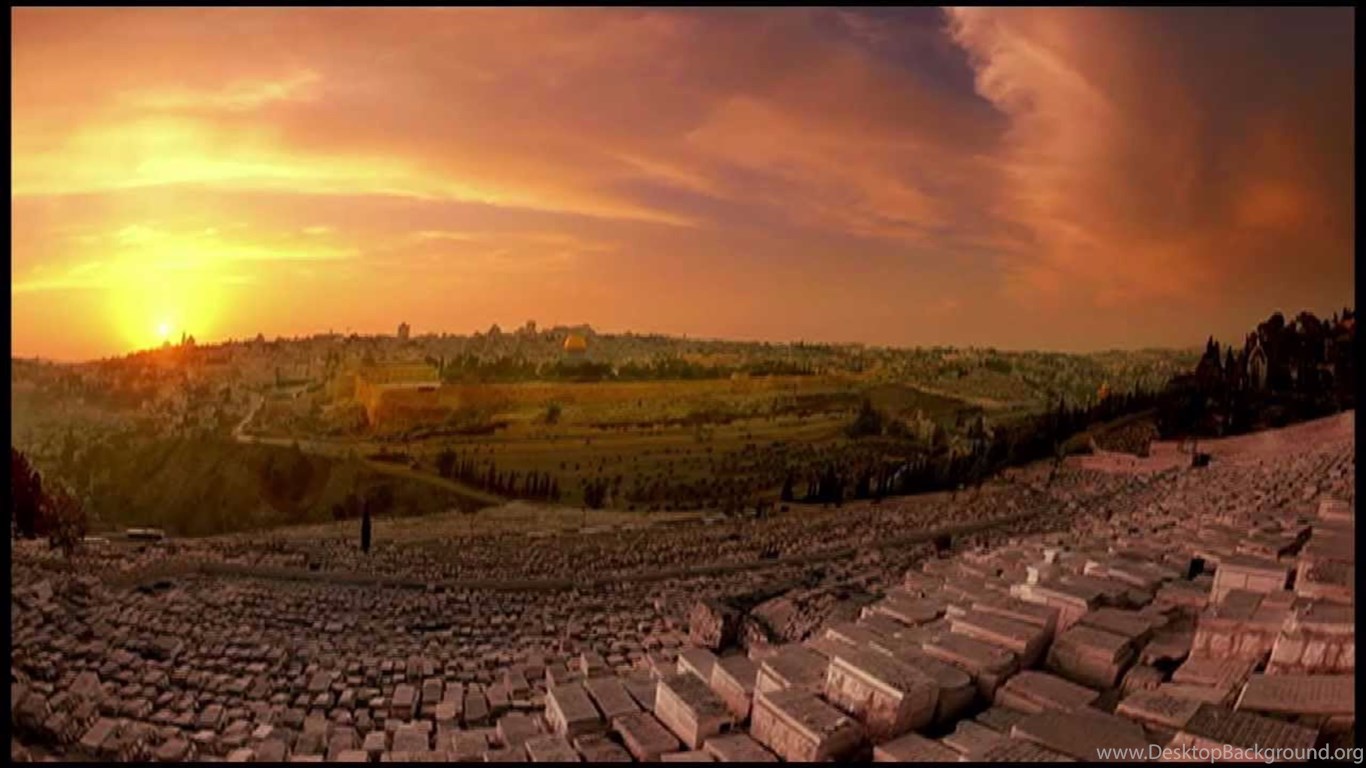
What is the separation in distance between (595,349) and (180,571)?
58.4 ft

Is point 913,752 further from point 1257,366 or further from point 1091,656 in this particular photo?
point 1257,366

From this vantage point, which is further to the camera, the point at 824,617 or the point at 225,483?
the point at 225,483

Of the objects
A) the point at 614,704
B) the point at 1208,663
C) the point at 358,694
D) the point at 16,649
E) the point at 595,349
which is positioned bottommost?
the point at 358,694

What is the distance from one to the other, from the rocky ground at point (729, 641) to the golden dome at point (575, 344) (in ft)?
43.1

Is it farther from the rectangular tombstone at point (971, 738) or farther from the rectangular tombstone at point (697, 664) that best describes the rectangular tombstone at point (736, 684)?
the rectangular tombstone at point (971, 738)

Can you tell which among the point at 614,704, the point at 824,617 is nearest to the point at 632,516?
the point at 824,617

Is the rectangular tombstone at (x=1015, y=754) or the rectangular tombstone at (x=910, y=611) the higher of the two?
the rectangular tombstone at (x=1015, y=754)

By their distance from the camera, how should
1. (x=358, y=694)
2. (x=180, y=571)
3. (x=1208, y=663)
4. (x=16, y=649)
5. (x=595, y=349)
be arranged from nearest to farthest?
(x=1208, y=663) < (x=16, y=649) < (x=358, y=694) < (x=180, y=571) < (x=595, y=349)

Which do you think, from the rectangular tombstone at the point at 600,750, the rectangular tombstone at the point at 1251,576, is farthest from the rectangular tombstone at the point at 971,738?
the rectangular tombstone at the point at 1251,576

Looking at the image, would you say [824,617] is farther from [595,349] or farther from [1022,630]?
[595,349]

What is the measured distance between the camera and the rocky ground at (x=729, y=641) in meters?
4.65

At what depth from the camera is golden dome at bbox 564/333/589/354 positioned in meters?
30.0

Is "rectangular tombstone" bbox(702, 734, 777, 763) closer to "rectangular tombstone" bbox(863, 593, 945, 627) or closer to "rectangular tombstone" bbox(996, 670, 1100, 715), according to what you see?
"rectangular tombstone" bbox(996, 670, 1100, 715)

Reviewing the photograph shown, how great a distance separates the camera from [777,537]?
1789 centimetres
